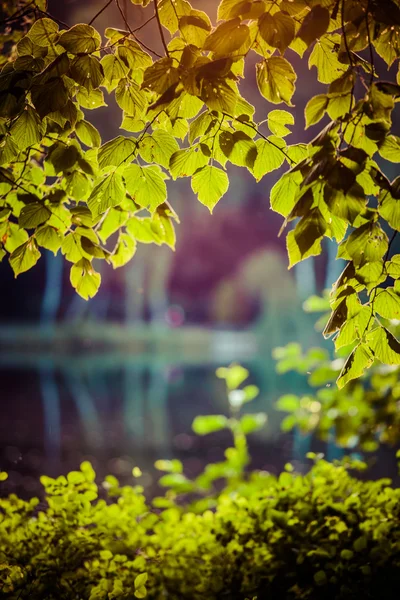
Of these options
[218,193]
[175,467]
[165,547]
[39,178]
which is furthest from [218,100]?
[175,467]

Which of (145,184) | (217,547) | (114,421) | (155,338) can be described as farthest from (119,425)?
(155,338)

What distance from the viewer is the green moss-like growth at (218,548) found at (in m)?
1.41

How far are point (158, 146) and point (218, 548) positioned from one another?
4.05 ft

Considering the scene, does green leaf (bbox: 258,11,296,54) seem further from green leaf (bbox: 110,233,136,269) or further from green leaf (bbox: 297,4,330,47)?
green leaf (bbox: 110,233,136,269)

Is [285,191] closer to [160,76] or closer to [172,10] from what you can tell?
[160,76]

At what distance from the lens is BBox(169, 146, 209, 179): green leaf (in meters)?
1.14

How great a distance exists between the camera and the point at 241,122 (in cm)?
113

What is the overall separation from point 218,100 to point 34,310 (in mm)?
32431

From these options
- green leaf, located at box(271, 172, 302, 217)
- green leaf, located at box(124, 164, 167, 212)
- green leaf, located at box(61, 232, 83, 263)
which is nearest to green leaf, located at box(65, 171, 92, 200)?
green leaf, located at box(61, 232, 83, 263)

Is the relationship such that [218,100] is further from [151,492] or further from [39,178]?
[151,492]

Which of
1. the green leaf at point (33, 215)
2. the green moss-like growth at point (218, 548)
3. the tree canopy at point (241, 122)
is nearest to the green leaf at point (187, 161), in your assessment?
the tree canopy at point (241, 122)

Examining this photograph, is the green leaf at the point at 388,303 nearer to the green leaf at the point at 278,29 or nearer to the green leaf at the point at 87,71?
the green leaf at the point at 278,29

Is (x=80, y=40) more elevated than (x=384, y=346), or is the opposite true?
(x=80, y=40)

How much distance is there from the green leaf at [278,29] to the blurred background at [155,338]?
0.36m
